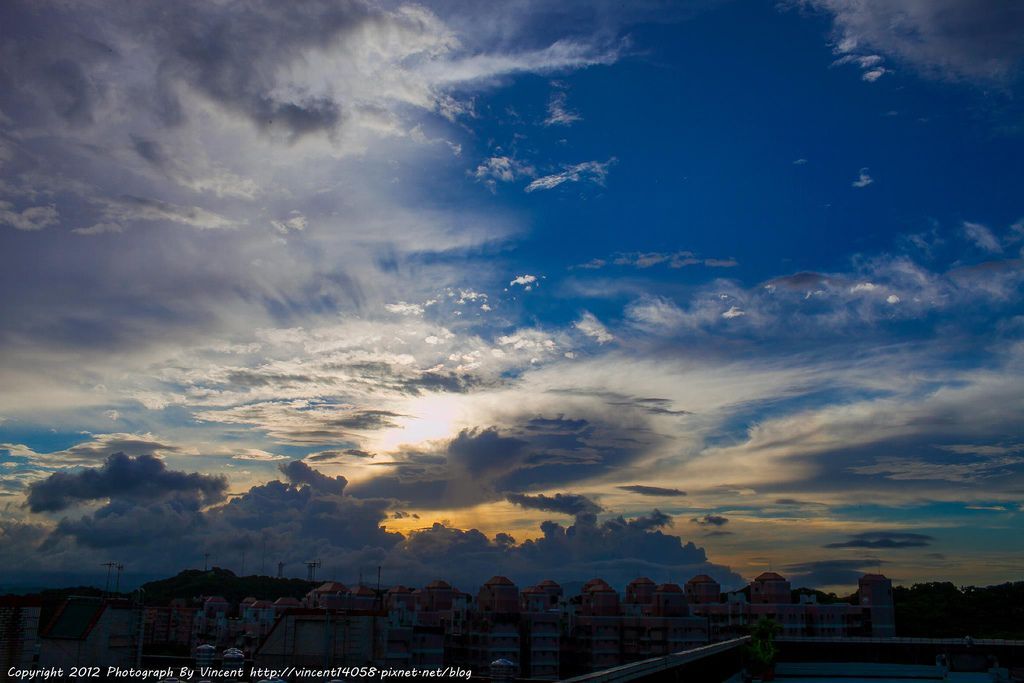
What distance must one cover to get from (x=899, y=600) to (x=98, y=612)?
125371 mm

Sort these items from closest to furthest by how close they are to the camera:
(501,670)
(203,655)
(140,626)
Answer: (501,670), (203,655), (140,626)

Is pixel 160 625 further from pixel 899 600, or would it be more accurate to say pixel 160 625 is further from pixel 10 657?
pixel 899 600

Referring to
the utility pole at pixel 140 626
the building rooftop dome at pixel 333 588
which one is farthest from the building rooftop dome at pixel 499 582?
the utility pole at pixel 140 626

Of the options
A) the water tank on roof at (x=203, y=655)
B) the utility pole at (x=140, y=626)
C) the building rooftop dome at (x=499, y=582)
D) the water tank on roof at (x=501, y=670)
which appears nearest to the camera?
the water tank on roof at (x=501, y=670)

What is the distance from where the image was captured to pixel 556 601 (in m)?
113

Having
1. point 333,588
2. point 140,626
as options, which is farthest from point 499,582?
point 140,626

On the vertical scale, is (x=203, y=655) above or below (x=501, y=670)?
below

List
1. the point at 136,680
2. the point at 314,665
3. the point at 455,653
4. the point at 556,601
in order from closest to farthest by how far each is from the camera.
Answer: the point at 136,680 < the point at 314,665 < the point at 455,653 < the point at 556,601

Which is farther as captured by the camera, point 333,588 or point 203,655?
point 333,588

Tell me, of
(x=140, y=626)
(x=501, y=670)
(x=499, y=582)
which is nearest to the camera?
(x=501, y=670)

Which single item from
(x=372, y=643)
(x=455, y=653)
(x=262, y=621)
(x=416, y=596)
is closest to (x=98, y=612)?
(x=372, y=643)

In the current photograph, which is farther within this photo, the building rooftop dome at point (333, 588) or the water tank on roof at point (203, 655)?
the building rooftop dome at point (333, 588)

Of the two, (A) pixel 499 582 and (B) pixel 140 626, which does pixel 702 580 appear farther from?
(B) pixel 140 626

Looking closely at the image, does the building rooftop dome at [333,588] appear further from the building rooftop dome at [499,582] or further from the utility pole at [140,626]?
the utility pole at [140,626]
